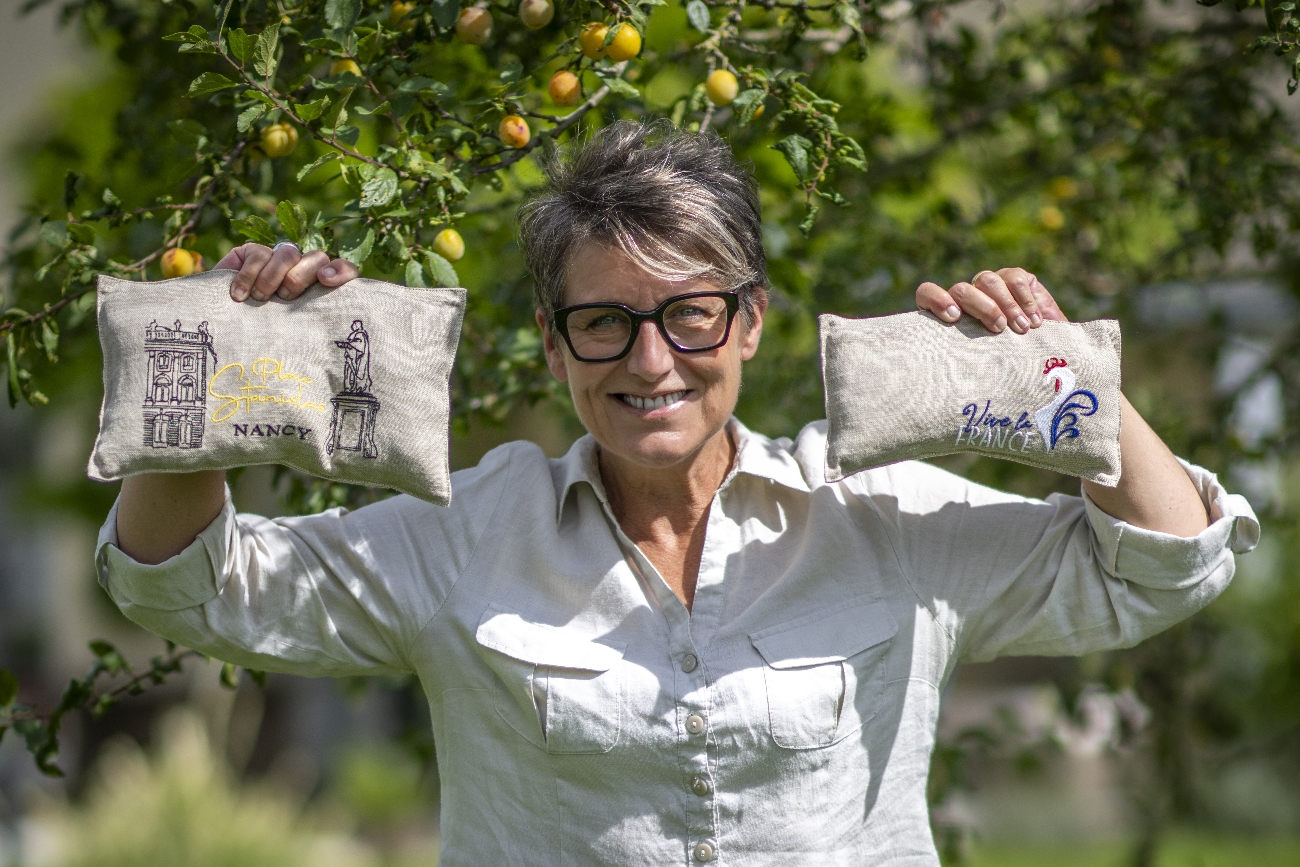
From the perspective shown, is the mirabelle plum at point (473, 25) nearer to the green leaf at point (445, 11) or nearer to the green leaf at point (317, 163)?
the green leaf at point (445, 11)

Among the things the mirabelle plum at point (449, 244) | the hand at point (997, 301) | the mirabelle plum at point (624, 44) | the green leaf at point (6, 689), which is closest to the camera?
the hand at point (997, 301)

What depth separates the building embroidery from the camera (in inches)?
68.6

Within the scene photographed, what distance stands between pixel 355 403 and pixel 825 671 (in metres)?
0.85

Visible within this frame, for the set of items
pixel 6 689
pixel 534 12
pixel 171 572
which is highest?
pixel 534 12

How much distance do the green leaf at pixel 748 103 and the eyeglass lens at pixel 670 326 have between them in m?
0.37

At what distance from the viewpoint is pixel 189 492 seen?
5.89 ft

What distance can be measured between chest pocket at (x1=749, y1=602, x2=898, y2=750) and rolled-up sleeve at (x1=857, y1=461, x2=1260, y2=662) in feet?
0.41

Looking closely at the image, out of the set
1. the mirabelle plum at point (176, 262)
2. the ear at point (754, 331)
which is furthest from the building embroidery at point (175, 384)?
the ear at point (754, 331)

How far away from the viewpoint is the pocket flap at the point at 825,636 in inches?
76.0

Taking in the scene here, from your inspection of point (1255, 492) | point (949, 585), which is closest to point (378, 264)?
point (949, 585)

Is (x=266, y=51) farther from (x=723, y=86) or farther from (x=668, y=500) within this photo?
(x=668, y=500)

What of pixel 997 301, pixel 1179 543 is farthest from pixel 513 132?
pixel 1179 543

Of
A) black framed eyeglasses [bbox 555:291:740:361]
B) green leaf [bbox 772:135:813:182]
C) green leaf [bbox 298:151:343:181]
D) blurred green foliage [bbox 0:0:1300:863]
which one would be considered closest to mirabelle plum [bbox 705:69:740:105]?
blurred green foliage [bbox 0:0:1300:863]

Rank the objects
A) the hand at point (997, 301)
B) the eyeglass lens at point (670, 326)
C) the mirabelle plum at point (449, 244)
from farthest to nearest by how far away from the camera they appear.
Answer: the mirabelle plum at point (449, 244) < the eyeglass lens at point (670, 326) < the hand at point (997, 301)
